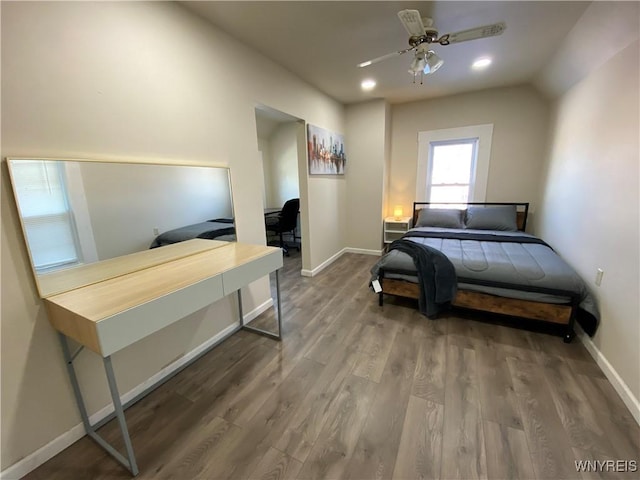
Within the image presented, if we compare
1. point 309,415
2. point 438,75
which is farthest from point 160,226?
point 438,75

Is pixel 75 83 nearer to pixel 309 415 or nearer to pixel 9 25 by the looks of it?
pixel 9 25

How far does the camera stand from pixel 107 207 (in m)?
1.58

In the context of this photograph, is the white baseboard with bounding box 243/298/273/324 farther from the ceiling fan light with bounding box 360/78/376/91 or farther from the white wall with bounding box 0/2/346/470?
the ceiling fan light with bounding box 360/78/376/91

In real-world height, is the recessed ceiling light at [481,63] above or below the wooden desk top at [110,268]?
above

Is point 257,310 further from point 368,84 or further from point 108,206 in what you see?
point 368,84

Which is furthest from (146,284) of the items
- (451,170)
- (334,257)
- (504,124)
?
(504,124)

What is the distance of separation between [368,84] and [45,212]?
3.38m

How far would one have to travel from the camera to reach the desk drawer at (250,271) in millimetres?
1698

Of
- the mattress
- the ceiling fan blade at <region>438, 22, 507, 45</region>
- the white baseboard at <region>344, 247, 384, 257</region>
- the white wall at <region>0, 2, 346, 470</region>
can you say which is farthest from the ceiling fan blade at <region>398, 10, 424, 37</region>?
the white baseboard at <region>344, 247, 384, 257</region>

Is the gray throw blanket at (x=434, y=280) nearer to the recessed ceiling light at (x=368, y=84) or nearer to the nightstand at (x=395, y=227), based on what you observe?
the nightstand at (x=395, y=227)

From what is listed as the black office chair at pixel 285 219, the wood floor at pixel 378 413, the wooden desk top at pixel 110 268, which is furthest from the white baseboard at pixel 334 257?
the wooden desk top at pixel 110 268

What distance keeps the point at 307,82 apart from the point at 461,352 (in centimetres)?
324

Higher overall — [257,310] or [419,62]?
[419,62]

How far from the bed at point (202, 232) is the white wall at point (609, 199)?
275cm
